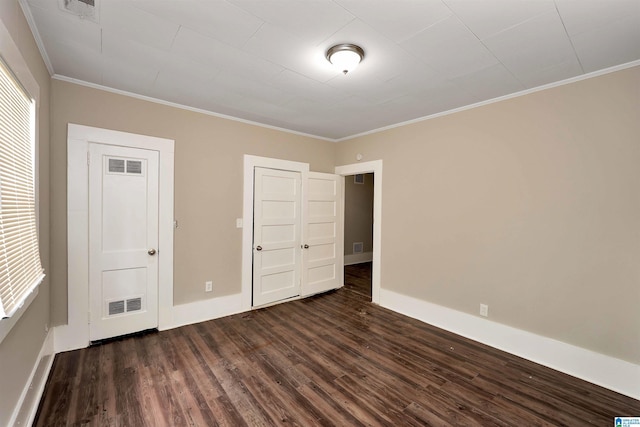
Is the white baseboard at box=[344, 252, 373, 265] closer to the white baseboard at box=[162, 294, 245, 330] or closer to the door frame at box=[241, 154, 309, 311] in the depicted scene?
the door frame at box=[241, 154, 309, 311]

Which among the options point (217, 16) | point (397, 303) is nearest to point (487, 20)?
point (217, 16)

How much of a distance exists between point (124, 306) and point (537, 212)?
4.46 meters

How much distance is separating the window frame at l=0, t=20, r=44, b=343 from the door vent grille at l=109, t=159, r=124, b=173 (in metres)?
0.79

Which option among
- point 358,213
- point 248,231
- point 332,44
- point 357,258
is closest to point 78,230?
point 248,231

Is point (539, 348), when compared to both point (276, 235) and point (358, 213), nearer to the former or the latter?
point (276, 235)

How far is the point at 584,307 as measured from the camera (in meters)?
2.45

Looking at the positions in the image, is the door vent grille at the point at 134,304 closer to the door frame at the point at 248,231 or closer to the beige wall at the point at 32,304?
Result: the beige wall at the point at 32,304

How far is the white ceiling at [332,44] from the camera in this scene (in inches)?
65.8

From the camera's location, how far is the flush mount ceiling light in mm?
2035

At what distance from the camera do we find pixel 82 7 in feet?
5.59

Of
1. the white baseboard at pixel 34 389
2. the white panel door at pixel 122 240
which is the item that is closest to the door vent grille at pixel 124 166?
the white panel door at pixel 122 240

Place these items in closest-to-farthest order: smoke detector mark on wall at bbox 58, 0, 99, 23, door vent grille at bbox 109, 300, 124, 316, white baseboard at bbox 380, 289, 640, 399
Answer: smoke detector mark on wall at bbox 58, 0, 99, 23, white baseboard at bbox 380, 289, 640, 399, door vent grille at bbox 109, 300, 124, 316

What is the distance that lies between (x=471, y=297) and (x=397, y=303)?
1049mm

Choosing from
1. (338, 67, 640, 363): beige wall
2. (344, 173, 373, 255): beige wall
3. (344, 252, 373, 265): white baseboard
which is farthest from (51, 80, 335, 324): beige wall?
(344, 252, 373, 265): white baseboard
